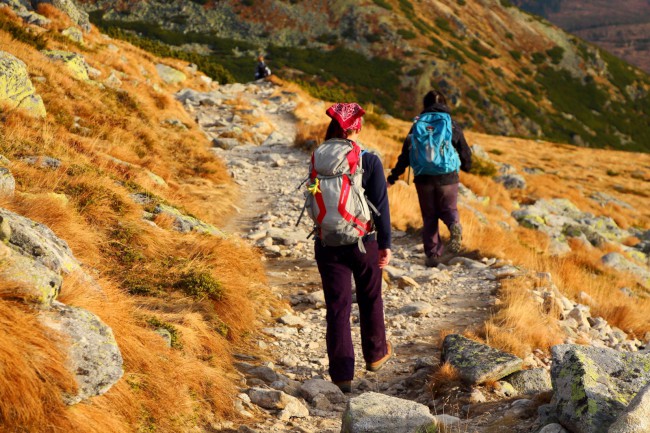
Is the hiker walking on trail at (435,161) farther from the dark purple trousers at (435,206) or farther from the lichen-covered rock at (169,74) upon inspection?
the lichen-covered rock at (169,74)

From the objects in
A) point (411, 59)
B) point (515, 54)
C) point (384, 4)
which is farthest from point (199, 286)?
point (515, 54)

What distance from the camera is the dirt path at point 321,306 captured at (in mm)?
4648

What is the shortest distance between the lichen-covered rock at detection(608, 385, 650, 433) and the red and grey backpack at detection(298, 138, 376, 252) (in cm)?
210

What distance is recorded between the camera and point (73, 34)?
17094 mm

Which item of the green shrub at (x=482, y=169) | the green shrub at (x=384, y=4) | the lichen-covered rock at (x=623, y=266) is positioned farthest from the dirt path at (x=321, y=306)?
the green shrub at (x=384, y=4)

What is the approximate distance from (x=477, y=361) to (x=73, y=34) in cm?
1656

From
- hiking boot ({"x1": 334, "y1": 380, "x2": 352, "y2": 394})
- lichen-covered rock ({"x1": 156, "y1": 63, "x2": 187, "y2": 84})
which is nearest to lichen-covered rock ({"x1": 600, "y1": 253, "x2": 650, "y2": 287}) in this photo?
hiking boot ({"x1": 334, "y1": 380, "x2": 352, "y2": 394})

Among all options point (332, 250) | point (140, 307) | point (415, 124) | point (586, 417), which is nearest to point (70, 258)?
point (140, 307)

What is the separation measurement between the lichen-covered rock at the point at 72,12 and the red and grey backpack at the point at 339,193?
686 inches

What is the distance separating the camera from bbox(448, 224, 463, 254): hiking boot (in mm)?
7945

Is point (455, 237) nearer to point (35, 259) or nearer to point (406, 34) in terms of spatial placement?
point (35, 259)

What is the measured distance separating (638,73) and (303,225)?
339ft

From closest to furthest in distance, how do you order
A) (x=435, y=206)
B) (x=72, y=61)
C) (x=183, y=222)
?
(x=183, y=222) → (x=435, y=206) → (x=72, y=61)

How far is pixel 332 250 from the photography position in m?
4.53
